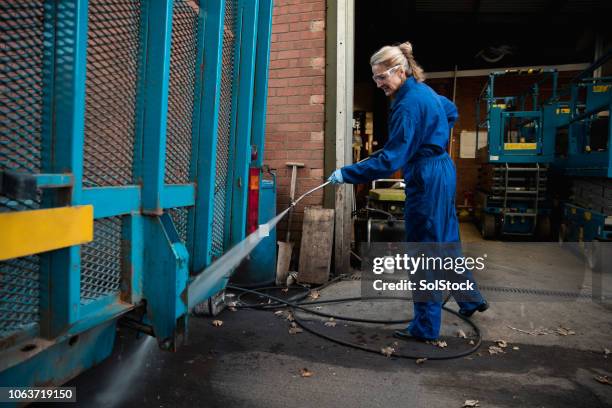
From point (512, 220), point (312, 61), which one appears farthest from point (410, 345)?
point (512, 220)

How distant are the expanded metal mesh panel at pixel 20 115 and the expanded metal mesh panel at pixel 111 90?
0.71ft

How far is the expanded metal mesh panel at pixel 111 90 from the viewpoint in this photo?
4.98 feet

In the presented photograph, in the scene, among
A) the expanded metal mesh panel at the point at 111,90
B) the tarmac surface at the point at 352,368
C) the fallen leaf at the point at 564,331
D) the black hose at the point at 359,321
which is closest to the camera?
the expanded metal mesh panel at the point at 111,90

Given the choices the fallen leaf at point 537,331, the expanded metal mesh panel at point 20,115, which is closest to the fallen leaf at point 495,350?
the fallen leaf at point 537,331

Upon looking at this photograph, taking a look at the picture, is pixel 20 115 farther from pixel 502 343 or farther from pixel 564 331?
pixel 564 331

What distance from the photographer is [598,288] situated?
466cm

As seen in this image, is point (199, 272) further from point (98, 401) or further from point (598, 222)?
point (598, 222)

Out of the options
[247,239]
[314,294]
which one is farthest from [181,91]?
[314,294]

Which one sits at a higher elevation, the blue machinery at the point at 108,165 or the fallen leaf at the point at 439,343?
the blue machinery at the point at 108,165

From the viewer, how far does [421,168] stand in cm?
299

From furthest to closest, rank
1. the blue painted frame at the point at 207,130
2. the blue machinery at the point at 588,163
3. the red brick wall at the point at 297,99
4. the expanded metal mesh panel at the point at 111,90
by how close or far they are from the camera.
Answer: the blue machinery at the point at 588,163, the red brick wall at the point at 297,99, the blue painted frame at the point at 207,130, the expanded metal mesh panel at the point at 111,90

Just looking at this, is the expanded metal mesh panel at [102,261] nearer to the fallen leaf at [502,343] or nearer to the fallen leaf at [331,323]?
the fallen leaf at [331,323]

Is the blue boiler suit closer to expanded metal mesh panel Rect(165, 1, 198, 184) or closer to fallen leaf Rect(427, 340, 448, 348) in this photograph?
fallen leaf Rect(427, 340, 448, 348)

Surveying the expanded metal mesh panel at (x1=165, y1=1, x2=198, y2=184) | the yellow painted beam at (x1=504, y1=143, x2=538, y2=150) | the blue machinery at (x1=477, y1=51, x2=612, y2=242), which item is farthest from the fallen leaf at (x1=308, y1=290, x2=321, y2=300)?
the yellow painted beam at (x1=504, y1=143, x2=538, y2=150)
